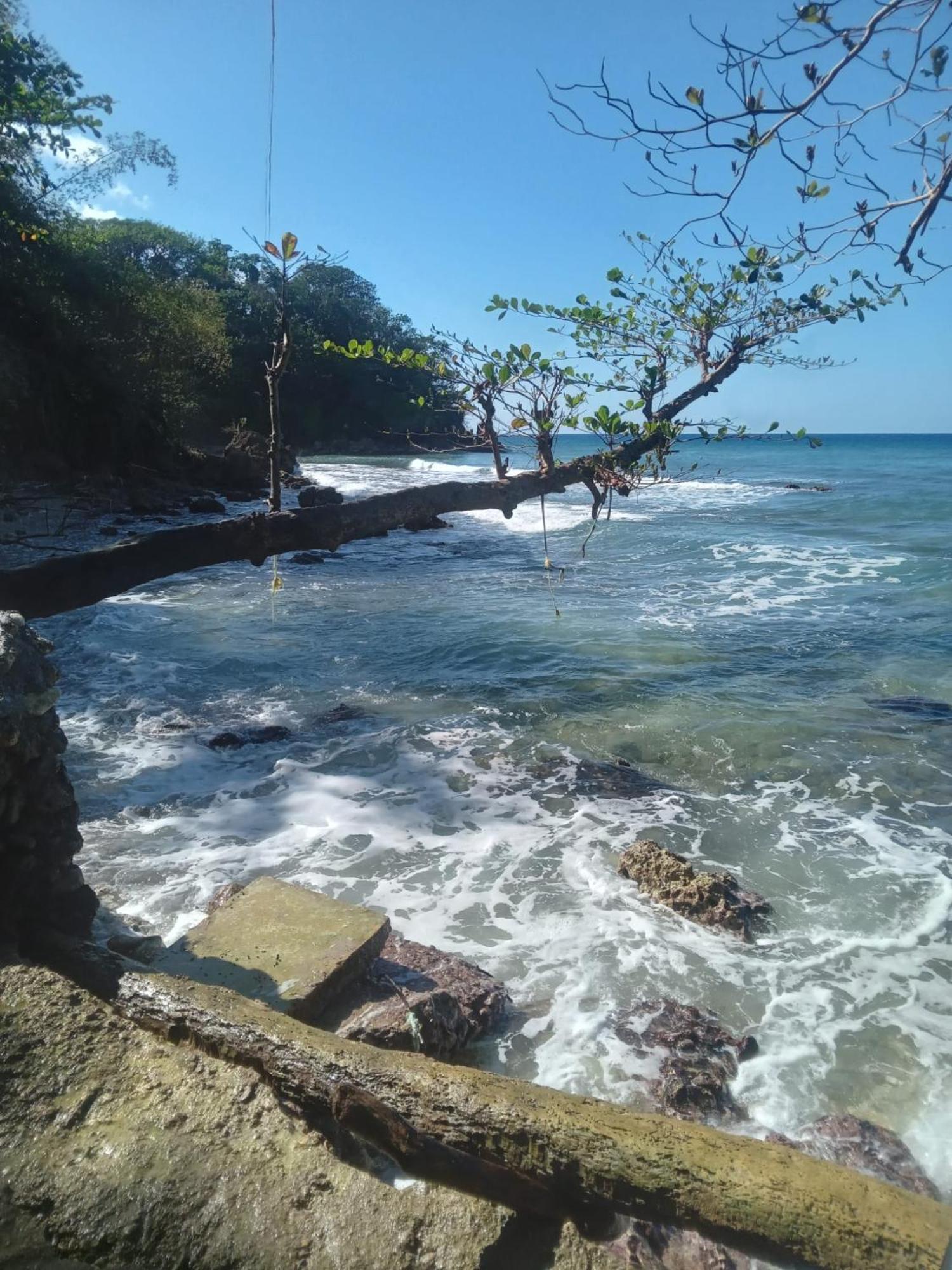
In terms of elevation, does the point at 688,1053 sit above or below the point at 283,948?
below

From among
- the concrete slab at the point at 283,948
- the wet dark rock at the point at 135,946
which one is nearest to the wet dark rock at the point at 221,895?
the concrete slab at the point at 283,948

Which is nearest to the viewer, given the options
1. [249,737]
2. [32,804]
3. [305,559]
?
[32,804]

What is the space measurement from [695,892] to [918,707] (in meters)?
4.75

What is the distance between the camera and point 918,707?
782 centimetres

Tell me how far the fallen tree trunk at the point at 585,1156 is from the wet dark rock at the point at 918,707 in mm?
6868

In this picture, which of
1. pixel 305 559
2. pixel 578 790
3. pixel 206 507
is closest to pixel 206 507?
pixel 206 507

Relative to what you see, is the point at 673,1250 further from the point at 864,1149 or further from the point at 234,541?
the point at 234,541

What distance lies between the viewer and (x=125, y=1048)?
6.23ft

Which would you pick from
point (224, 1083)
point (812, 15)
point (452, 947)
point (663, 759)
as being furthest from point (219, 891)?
point (812, 15)

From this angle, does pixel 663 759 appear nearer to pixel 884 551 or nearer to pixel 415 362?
pixel 415 362

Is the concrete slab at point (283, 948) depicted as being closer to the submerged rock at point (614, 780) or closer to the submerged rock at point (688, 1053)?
the submerged rock at point (688, 1053)

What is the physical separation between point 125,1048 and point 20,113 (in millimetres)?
18297

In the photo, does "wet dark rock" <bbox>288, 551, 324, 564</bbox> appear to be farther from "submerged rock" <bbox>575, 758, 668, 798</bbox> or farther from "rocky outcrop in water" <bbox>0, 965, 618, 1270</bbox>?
"rocky outcrop in water" <bbox>0, 965, 618, 1270</bbox>

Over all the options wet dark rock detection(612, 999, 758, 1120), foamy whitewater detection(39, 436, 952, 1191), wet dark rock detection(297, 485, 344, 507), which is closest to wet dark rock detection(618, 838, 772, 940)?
foamy whitewater detection(39, 436, 952, 1191)
